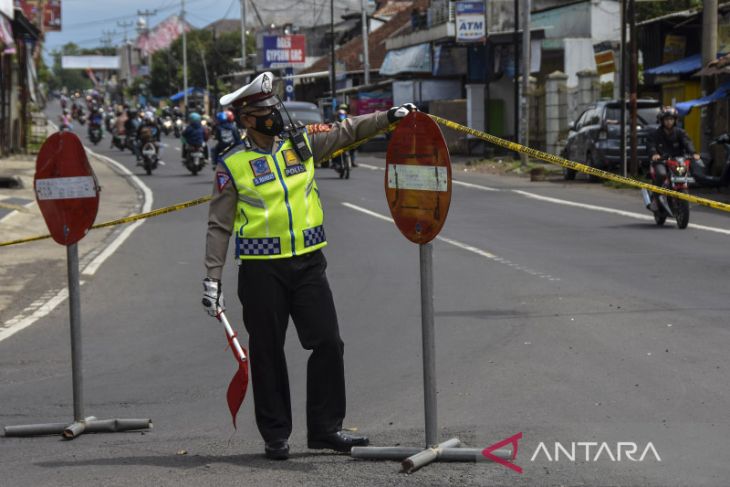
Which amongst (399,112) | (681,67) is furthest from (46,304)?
(681,67)

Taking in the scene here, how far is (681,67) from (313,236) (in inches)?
1135

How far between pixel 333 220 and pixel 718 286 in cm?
971

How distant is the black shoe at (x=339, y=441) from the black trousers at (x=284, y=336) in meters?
0.03

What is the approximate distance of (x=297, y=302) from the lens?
616 cm

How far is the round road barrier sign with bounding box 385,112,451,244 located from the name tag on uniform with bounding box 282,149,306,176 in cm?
46

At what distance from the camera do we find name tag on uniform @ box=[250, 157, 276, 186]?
609cm

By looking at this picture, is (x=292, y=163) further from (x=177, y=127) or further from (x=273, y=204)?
(x=177, y=127)

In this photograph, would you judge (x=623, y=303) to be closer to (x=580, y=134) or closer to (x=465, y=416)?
(x=465, y=416)

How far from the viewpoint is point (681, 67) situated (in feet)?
109

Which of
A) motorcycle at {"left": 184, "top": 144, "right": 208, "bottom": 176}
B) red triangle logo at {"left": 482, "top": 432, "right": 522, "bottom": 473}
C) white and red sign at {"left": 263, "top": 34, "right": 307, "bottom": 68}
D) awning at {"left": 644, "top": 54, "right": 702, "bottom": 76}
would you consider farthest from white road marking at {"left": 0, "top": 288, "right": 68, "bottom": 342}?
white and red sign at {"left": 263, "top": 34, "right": 307, "bottom": 68}

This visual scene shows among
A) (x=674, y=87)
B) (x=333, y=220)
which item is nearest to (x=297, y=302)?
(x=333, y=220)

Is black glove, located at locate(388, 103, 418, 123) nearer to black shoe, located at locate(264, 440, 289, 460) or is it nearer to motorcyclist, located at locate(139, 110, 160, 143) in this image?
black shoe, located at locate(264, 440, 289, 460)

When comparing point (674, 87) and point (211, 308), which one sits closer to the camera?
point (211, 308)

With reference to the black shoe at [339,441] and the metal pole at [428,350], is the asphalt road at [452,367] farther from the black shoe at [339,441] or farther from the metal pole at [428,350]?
the metal pole at [428,350]
